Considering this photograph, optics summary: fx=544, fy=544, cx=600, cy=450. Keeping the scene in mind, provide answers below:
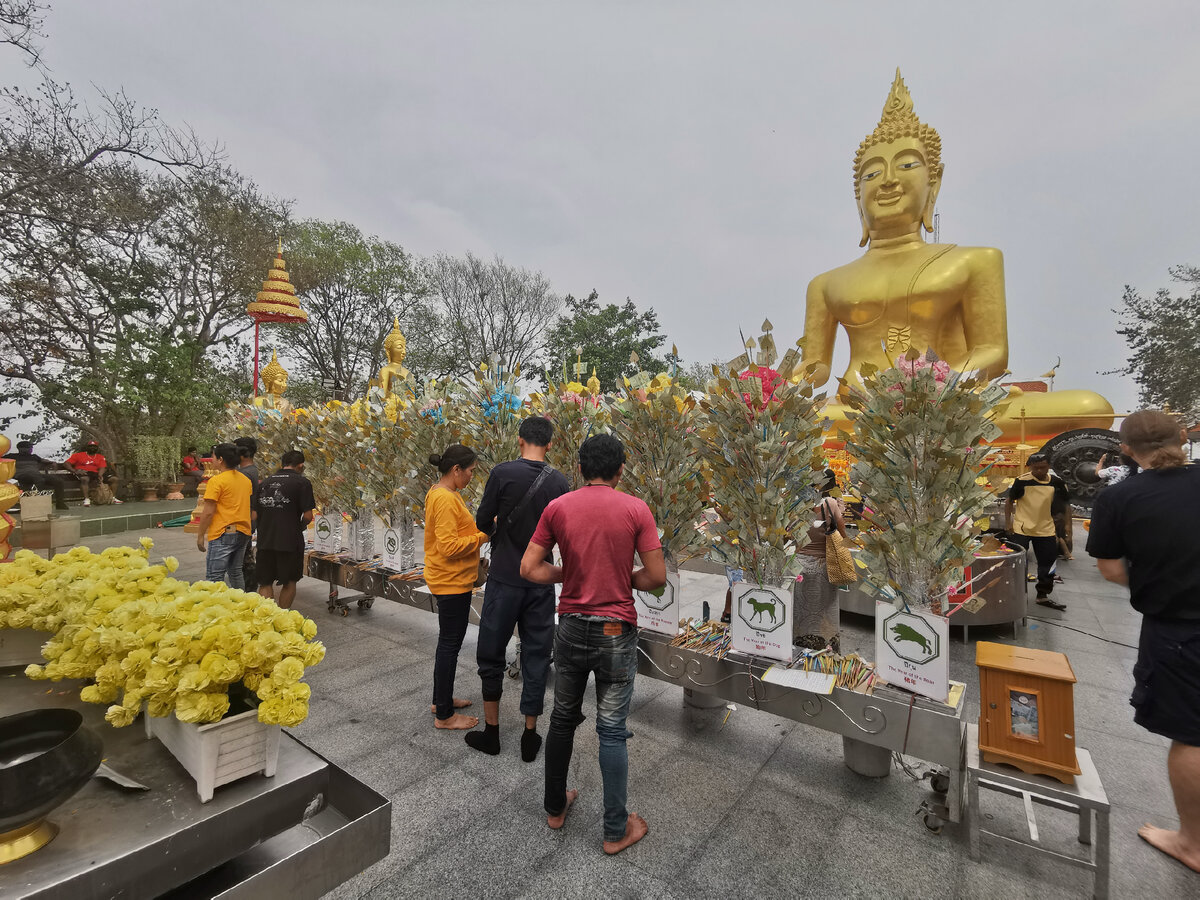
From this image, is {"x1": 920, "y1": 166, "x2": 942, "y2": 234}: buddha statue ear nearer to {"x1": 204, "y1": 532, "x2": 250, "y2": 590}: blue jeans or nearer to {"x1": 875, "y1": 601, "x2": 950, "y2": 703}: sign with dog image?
{"x1": 875, "y1": 601, "x2": 950, "y2": 703}: sign with dog image

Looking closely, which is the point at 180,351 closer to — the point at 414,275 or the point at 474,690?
the point at 414,275

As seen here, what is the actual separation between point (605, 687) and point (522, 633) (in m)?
0.87

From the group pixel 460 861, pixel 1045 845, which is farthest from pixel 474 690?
pixel 1045 845

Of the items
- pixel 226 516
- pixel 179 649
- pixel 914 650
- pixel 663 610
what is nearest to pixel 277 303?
pixel 226 516

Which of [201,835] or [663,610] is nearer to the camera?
[201,835]

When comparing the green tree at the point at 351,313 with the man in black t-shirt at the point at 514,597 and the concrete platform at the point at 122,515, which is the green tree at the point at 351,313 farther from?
the man in black t-shirt at the point at 514,597

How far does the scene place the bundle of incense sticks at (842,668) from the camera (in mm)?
2340

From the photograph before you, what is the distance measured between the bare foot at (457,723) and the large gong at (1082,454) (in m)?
7.88

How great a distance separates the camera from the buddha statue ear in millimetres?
7469

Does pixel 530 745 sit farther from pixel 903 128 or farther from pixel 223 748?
pixel 903 128

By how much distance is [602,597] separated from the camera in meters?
1.98

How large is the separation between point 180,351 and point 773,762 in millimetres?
14509

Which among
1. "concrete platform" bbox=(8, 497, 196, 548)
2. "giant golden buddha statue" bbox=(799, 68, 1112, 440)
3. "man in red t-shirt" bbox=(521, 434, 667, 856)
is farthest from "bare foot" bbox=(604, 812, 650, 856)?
"concrete platform" bbox=(8, 497, 196, 548)

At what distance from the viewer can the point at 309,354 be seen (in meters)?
20.6
